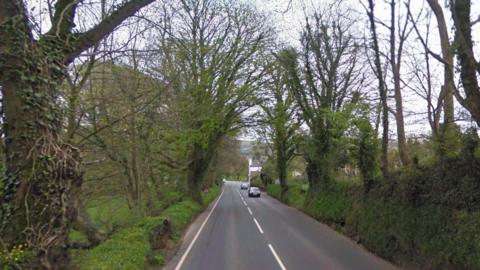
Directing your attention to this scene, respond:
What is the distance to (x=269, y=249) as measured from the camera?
57.0 ft

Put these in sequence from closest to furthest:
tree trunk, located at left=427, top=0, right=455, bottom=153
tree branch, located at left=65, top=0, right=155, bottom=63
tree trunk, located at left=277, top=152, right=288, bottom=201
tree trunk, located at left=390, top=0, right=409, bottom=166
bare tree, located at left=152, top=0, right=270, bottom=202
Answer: tree branch, located at left=65, top=0, right=155, bottom=63 < tree trunk, located at left=427, top=0, right=455, bottom=153 < tree trunk, located at left=390, top=0, right=409, bottom=166 < bare tree, located at left=152, top=0, right=270, bottom=202 < tree trunk, located at left=277, top=152, right=288, bottom=201

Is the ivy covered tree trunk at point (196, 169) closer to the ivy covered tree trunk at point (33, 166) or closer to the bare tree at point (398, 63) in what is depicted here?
the bare tree at point (398, 63)

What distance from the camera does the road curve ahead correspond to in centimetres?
1427

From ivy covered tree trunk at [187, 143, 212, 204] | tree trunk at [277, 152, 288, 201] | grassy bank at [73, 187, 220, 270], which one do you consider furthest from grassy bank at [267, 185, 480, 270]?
tree trunk at [277, 152, 288, 201]

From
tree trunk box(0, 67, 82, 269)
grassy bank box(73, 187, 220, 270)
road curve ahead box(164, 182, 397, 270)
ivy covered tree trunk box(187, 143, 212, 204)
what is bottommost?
road curve ahead box(164, 182, 397, 270)

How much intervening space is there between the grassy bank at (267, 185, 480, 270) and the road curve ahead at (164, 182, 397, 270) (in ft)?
1.95

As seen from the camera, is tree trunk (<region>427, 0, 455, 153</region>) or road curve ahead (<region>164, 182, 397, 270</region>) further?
road curve ahead (<region>164, 182, 397, 270</region>)

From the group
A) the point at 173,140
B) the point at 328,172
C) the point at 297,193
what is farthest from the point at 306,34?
the point at 297,193

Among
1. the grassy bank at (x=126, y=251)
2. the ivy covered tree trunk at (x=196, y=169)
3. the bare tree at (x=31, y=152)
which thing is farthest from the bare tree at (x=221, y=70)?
the bare tree at (x=31, y=152)

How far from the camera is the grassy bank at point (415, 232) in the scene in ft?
36.9

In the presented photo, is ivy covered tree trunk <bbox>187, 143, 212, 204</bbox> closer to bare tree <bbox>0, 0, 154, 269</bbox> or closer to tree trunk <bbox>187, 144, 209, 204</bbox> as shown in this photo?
tree trunk <bbox>187, 144, 209, 204</bbox>

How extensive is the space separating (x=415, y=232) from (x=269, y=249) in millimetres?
5380

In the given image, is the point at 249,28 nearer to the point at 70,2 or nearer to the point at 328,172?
the point at 328,172

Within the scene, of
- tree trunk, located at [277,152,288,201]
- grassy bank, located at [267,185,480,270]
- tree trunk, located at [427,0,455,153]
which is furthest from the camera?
tree trunk, located at [277,152,288,201]
